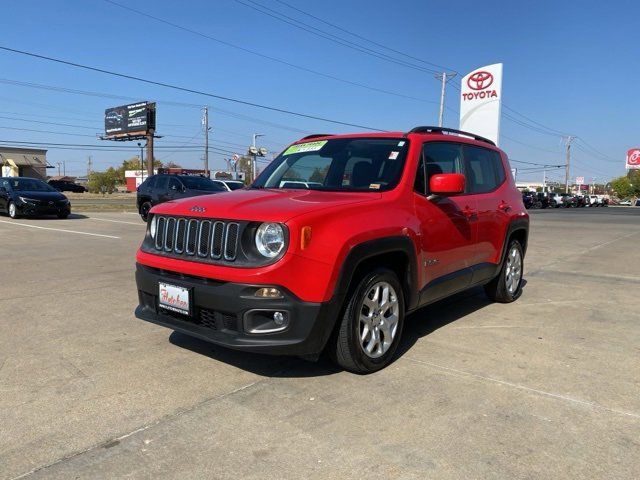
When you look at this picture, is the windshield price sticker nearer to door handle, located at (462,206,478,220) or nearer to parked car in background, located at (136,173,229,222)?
door handle, located at (462,206,478,220)

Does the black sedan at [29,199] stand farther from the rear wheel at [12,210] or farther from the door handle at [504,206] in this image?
the door handle at [504,206]

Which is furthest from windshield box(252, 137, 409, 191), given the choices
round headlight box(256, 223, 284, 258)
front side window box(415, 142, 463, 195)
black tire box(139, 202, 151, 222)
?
black tire box(139, 202, 151, 222)

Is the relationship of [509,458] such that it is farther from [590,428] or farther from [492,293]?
[492,293]

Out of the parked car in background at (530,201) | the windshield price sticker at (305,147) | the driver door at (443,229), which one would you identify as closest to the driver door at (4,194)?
the windshield price sticker at (305,147)

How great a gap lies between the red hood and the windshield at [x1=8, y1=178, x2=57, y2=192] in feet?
52.3

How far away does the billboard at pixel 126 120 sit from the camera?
196 ft

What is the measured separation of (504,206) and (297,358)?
3.07 meters

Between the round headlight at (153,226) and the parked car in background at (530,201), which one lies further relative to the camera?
the parked car in background at (530,201)

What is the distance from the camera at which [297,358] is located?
4.21 meters

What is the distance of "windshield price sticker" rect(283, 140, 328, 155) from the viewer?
5.03 m

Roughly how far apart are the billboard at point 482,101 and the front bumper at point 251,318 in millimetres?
26487

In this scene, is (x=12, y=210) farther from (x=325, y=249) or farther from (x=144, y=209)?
(x=325, y=249)

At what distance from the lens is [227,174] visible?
6569 centimetres

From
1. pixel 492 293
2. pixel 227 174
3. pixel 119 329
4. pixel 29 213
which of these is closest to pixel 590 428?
pixel 492 293
